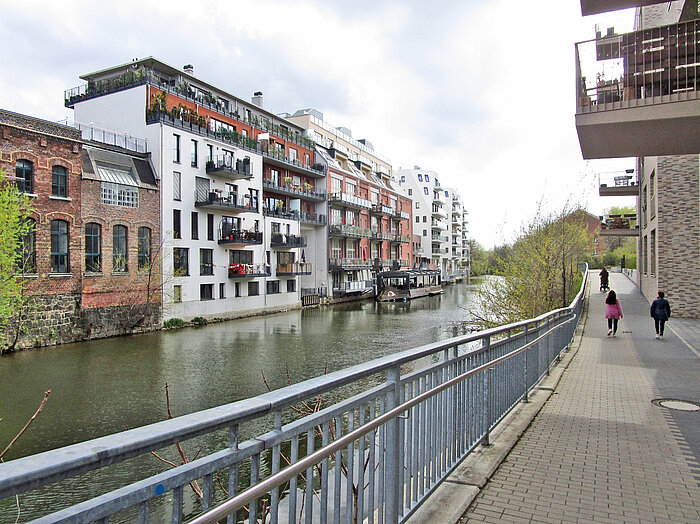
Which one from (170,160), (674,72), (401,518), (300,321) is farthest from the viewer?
(300,321)

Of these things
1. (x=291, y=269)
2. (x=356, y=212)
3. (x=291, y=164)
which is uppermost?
(x=291, y=164)

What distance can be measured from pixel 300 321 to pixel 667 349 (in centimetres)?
2225

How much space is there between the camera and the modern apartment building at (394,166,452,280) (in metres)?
85.9

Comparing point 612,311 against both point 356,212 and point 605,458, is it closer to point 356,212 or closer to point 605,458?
point 605,458

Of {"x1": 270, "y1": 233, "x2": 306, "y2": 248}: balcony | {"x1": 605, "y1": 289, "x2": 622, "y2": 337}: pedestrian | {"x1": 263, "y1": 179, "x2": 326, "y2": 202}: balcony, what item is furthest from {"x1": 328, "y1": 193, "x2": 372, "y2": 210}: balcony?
{"x1": 605, "y1": 289, "x2": 622, "y2": 337}: pedestrian

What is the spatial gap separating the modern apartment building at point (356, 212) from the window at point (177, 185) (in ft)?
60.9

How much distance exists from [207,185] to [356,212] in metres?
24.3

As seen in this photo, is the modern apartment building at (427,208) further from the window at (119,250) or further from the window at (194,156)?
the window at (119,250)

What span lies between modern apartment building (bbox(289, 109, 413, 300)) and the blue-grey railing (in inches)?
1633

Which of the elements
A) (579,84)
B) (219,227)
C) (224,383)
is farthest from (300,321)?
(579,84)

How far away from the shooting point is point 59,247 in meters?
22.9

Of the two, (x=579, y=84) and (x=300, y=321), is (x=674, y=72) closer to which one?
(x=579, y=84)

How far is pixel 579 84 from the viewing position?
912 cm

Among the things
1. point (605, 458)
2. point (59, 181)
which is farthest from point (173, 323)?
point (605, 458)
